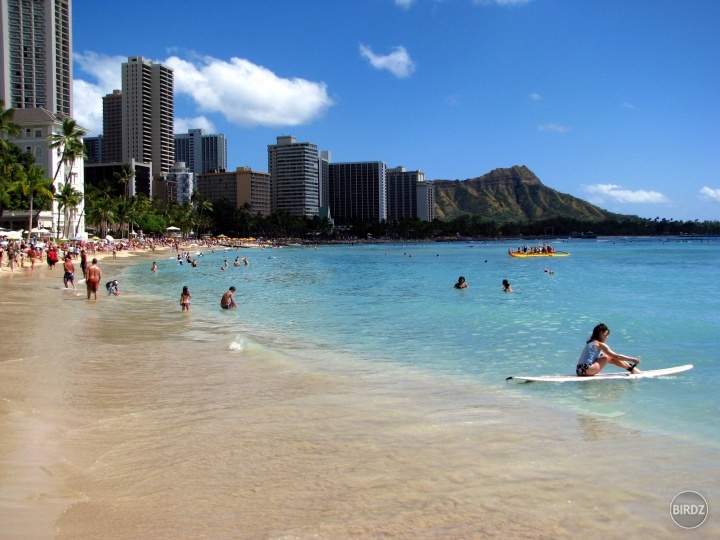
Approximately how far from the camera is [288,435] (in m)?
6.63

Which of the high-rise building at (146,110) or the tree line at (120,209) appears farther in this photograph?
the high-rise building at (146,110)

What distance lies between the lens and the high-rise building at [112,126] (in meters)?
194

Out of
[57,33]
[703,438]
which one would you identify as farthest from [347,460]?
[57,33]

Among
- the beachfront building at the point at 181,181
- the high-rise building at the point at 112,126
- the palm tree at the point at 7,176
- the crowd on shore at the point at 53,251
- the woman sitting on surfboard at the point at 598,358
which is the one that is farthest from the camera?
the high-rise building at the point at 112,126

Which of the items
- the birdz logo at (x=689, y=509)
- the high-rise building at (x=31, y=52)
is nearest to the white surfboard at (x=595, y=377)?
the birdz logo at (x=689, y=509)

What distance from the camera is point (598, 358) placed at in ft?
31.9

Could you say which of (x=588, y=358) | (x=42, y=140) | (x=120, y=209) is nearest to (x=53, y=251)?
(x=588, y=358)

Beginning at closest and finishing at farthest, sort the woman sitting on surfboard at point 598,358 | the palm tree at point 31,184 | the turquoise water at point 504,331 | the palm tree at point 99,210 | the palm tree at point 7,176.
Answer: the turquoise water at point 504,331 → the woman sitting on surfboard at point 598,358 → the palm tree at point 7,176 → the palm tree at point 31,184 → the palm tree at point 99,210

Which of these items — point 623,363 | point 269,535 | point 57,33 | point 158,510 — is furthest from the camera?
point 57,33

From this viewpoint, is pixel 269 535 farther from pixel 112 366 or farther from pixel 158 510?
pixel 112 366

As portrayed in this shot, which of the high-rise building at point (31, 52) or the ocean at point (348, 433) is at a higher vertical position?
the high-rise building at point (31, 52)

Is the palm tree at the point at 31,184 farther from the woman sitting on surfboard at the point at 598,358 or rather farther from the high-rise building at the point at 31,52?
the high-rise building at the point at 31,52

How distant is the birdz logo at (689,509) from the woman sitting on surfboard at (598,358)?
4.48 metres

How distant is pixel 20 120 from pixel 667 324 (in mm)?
74070
